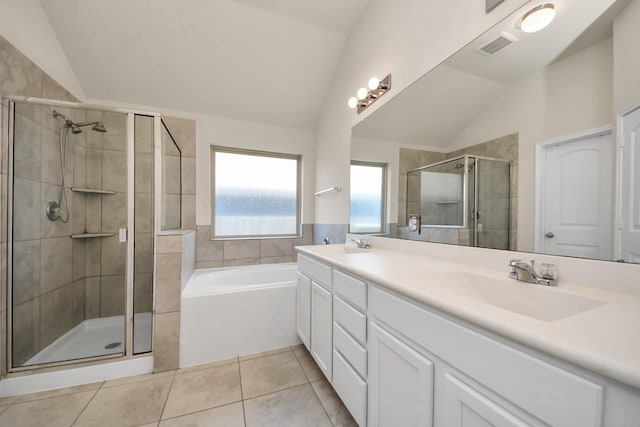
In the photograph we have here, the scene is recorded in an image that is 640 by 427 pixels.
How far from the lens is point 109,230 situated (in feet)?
6.29

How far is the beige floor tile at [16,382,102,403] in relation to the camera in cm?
142

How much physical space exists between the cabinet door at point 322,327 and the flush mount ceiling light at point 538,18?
1503 mm

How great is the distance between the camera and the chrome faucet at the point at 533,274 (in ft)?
2.67

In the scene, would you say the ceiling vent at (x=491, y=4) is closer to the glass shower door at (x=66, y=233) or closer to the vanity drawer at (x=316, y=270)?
the vanity drawer at (x=316, y=270)

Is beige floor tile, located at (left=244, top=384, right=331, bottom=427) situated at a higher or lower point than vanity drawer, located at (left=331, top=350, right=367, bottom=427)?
lower

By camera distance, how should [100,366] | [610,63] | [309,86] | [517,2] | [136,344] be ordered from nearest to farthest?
[610,63] → [517,2] → [100,366] → [136,344] → [309,86]

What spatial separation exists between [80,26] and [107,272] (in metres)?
1.99

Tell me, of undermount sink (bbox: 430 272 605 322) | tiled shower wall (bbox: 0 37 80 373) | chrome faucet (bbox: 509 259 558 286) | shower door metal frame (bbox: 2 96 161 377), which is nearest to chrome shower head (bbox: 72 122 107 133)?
shower door metal frame (bbox: 2 96 161 377)

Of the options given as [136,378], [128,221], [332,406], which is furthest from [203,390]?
[128,221]

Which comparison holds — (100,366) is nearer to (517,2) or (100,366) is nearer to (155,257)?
(155,257)

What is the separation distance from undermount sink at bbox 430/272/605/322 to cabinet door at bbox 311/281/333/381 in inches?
27.1

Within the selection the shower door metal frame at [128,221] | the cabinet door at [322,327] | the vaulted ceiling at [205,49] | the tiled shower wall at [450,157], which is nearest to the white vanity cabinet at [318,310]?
the cabinet door at [322,327]

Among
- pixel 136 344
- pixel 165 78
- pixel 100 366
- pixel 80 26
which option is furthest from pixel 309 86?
pixel 100 366

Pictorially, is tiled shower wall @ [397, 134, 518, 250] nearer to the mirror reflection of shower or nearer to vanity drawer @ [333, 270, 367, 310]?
vanity drawer @ [333, 270, 367, 310]
